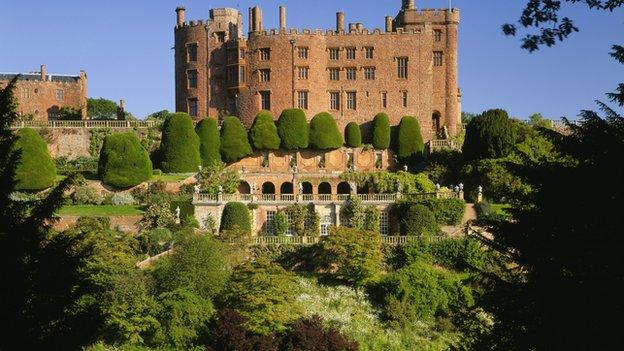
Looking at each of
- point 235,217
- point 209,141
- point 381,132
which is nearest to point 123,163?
point 209,141

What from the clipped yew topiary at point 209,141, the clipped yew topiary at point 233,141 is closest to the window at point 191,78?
the clipped yew topiary at point 209,141

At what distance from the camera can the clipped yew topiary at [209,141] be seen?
6147 cm

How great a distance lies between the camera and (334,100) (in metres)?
66.4

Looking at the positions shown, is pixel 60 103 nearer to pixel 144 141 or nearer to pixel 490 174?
pixel 144 141

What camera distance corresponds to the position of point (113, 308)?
40.6 meters

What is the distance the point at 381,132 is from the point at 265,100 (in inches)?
324

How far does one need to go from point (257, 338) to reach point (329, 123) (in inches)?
1089

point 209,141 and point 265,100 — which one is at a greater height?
point 265,100

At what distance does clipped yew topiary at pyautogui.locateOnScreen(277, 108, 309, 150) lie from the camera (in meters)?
63.0

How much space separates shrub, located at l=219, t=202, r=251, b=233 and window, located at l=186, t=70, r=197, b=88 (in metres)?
18.4

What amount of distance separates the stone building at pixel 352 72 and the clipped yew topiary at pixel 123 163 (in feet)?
36.0

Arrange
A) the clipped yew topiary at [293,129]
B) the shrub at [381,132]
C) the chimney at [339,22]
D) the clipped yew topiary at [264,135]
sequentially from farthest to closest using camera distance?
the chimney at [339,22] → the shrub at [381,132] → the clipped yew topiary at [293,129] → the clipped yew topiary at [264,135]

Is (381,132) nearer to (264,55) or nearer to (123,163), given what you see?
(264,55)

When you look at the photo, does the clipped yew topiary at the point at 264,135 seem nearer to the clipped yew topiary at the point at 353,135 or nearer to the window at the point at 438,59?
the clipped yew topiary at the point at 353,135
